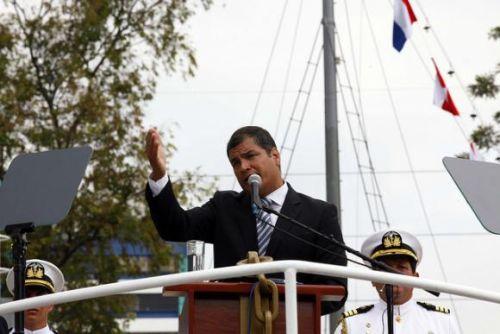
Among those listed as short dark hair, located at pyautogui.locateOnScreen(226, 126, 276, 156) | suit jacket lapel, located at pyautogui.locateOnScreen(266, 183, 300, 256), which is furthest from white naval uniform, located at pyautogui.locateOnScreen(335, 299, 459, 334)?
short dark hair, located at pyautogui.locateOnScreen(226, 126, 276, 156)

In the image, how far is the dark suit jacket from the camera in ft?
20.2

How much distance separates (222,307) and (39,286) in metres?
2.83

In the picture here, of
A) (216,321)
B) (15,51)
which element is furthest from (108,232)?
(216,321)

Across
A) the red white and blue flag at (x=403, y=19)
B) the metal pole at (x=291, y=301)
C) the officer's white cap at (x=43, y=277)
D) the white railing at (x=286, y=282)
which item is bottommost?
the metal pole at (x=291, y=301)

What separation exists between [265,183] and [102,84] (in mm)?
14182

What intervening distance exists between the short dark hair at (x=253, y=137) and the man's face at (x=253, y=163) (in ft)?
0.06

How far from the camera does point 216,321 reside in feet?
15.8

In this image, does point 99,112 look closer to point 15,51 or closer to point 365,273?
point 15,51

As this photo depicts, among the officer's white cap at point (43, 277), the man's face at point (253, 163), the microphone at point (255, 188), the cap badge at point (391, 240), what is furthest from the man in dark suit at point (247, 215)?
the officer's white cap at point (43, 277)

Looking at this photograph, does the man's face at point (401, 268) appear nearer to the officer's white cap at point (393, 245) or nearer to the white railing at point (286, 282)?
the officer's white cap at point (393, 245)

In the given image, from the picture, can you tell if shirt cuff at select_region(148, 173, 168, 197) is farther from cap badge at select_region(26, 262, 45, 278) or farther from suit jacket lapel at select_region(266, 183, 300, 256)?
cap badge at select_region(26, 262, 45, 278)

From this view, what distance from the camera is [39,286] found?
7457mm

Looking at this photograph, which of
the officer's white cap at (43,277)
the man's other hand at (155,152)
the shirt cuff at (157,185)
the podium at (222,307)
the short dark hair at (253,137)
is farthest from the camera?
the officer's white cap at (43,277)

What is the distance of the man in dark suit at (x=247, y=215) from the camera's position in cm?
616
